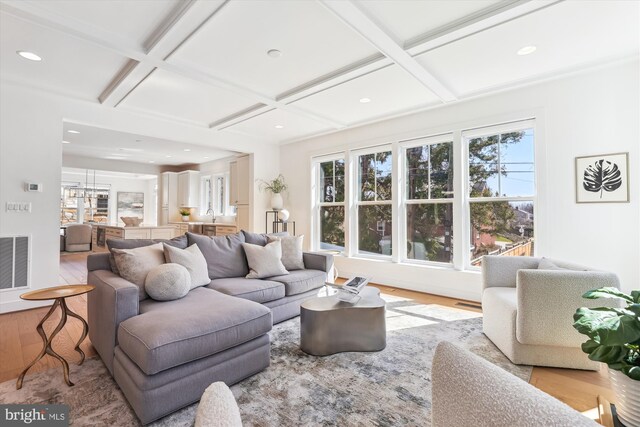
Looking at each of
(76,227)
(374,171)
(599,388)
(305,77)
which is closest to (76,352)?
(305,77)

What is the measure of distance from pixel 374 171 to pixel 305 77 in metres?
2.21

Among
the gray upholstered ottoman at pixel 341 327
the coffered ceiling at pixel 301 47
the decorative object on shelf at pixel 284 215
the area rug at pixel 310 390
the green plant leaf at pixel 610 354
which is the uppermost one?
the coffered ceiling at pixel 301 47

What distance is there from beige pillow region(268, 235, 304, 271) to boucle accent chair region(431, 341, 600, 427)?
319 cm

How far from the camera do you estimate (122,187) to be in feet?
38.7

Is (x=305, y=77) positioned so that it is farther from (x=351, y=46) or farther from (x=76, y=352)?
(x=76, y=352)

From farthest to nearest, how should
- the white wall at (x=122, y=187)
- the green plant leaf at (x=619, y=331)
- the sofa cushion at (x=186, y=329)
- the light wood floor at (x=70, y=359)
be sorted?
the white wall at (x=122, y=187)
the light wood floor at (x=70, y=359)
the sofa cushion at (x=186, y=329)
the green plant leaf at (x=619, y=331)

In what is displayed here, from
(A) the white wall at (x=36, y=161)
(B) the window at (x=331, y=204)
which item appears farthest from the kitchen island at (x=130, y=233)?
(B) the window at (x=331, y=204)

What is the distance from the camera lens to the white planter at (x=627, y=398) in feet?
4.13

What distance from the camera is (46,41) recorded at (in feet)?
8.73

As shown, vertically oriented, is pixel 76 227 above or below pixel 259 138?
below

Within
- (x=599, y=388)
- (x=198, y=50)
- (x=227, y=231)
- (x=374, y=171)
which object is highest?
(x=198, y=50)

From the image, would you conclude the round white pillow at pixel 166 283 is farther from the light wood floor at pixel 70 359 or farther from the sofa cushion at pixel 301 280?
the sofa cushion at pixel 301 280

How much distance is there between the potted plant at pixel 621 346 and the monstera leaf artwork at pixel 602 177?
2391mm

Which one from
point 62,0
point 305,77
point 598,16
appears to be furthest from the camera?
point 305,77
